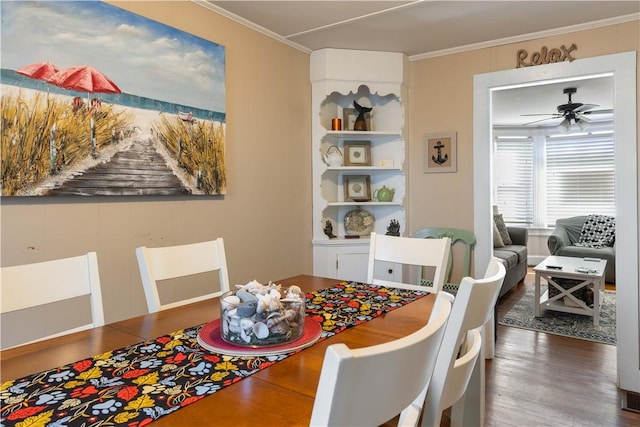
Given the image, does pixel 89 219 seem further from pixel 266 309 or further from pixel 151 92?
pixel 266 309

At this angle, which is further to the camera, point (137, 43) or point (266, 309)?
point (137, 43)

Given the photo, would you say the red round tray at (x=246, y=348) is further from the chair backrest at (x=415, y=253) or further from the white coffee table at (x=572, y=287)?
the white coffee table at (x=572, y=287)

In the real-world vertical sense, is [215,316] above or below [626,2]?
below

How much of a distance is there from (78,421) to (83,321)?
1399 millimetres

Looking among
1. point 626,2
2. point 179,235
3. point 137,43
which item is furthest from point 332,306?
point 626,2

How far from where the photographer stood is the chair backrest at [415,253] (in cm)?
195

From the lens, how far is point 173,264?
1.70 meters

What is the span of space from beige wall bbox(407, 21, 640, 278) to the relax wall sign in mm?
35

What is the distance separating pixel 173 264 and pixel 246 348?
0.72m

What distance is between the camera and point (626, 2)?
8.21 ft

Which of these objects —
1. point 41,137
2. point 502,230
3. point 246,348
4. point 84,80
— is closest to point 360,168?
point 84,80

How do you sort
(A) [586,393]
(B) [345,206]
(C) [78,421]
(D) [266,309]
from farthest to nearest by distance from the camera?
(B) [345,206]
(A) [586,393]
(D) [266,309]
(C) [78,421]

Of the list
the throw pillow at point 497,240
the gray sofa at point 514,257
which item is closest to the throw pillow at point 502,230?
the gray sofa at point 514,257

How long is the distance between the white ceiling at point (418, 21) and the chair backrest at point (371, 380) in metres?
2.36
